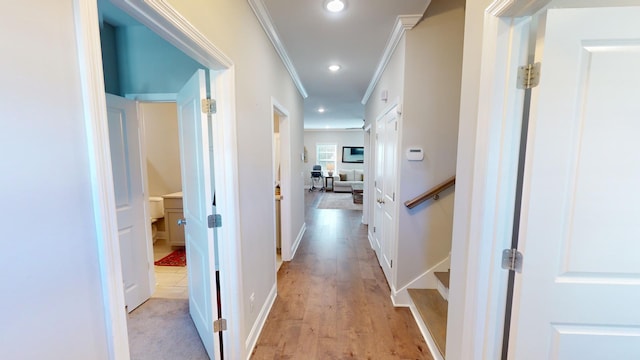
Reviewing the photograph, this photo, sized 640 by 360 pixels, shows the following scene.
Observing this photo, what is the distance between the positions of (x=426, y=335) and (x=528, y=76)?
1.95m

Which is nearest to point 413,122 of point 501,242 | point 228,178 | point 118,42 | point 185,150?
point 501,242

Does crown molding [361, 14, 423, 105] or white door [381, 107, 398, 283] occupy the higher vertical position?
crown molding [361, 14, 423, 105]

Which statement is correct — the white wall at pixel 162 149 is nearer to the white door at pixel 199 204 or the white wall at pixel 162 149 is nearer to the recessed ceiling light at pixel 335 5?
the white door at pixel 199 204

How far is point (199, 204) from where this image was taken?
5.57 ft

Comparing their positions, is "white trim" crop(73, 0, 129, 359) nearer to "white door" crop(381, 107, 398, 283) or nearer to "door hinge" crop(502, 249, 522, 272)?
"door hinge" crop(502, 249, 522, 272)

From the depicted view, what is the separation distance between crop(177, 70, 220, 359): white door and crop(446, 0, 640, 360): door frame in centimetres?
140

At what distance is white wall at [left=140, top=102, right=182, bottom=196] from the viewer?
13.5 feet

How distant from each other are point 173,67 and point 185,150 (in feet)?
3.30

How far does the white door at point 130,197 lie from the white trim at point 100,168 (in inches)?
71.8

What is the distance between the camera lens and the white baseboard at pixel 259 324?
6.07 ft

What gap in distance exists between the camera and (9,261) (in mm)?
523

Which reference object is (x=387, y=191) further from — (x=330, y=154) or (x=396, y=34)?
(x=330, y=154)

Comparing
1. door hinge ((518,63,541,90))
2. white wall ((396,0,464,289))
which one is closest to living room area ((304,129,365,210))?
white wall ((396,0,464,289))

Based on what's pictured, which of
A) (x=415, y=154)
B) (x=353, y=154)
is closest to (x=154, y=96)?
(x=415, y=154)
